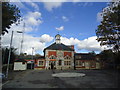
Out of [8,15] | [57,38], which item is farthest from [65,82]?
[57,38]

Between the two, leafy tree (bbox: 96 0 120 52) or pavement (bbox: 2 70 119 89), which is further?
leafy tree (bbox: 96 0 120 52)

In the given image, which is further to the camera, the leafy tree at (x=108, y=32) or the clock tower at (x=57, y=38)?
the clock tower at (x=57, y=38)

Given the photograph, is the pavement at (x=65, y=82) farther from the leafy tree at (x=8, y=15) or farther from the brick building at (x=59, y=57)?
the brick building at (x=59, y=57)

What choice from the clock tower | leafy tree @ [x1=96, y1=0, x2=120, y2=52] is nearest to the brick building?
the clock tower

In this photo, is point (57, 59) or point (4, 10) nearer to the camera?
point (4, 10)

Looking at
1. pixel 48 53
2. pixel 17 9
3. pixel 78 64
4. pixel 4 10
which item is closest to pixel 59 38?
pixel 48 53

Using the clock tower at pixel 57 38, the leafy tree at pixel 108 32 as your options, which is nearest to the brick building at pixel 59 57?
the clock tower at pixel 57 38

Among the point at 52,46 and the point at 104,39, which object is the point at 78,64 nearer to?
the point at 52,46

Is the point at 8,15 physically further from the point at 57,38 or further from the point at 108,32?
the point at 57,38

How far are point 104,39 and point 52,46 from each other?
19903mm

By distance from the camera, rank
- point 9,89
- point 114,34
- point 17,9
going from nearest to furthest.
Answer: point 9,89 < point 17,9 < point 114,34

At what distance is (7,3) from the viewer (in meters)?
13.5

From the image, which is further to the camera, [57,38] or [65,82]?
[57,38]

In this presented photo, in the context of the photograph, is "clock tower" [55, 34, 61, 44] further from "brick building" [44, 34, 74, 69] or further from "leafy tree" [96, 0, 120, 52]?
"leafy tree" [96, 0, 120, 52]
